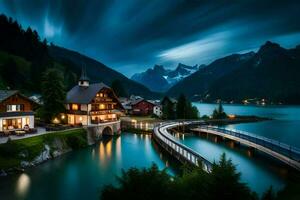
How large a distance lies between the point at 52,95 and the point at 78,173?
74.6 ft

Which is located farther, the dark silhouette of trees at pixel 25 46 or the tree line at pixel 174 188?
the dark silhouette of trees at pixel 25 46

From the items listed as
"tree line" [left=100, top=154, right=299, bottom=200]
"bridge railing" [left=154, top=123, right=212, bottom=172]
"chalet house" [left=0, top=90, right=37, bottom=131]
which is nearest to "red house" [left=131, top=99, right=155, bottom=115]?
"bridge railing" [left=154, top=123, right=212, bottom=172]

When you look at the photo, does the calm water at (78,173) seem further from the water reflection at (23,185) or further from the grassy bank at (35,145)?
the grassy bank at (35,145)

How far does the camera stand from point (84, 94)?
5084 cm

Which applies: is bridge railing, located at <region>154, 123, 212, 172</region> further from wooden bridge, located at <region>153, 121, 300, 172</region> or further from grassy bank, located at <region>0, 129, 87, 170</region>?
grassy bank, located at <region>0, 129, 87, 170</region>

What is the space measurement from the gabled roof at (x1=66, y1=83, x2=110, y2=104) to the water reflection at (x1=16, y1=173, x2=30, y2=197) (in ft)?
77.8

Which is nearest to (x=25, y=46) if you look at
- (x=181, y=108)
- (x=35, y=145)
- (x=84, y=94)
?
(x=84, y=94)

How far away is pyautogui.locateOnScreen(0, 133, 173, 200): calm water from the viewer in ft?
72.4

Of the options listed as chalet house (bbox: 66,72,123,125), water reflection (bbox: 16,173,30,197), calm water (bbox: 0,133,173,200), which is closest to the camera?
water reflection (bbox: 16,173,30,197)

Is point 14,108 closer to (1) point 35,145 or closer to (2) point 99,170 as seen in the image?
(1) point 35,145

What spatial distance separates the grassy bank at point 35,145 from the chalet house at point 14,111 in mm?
6140

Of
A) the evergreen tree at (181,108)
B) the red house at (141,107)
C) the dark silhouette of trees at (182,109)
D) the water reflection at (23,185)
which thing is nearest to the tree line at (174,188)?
the water reflection at (23,185)

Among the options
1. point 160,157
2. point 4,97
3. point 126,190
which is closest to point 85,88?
point 4,97

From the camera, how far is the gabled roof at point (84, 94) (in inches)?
1906
